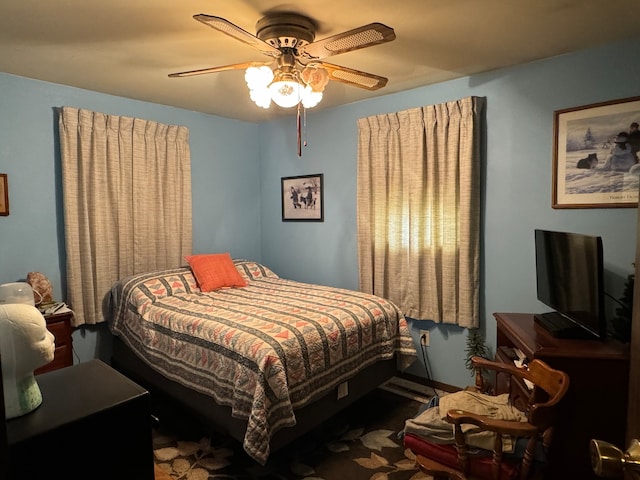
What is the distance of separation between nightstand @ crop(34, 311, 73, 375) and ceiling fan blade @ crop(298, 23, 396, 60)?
2.39 metres

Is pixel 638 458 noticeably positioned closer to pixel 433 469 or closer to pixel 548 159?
pixel 433 469

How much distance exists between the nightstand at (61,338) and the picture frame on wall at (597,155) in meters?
3.39

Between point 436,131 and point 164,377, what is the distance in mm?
2626

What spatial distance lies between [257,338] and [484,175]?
200 cm

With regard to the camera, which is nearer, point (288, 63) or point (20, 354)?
point (20, 354)

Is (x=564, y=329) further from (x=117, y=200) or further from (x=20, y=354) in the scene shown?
(x=117, y=200)

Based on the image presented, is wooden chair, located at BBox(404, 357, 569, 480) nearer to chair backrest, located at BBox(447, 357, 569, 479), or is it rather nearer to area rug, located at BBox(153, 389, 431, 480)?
chair backrest, located at BBox(447, 357, 569, 479)

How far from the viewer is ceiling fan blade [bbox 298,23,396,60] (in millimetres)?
1564

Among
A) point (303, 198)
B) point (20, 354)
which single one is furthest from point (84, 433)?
point (303, 198)

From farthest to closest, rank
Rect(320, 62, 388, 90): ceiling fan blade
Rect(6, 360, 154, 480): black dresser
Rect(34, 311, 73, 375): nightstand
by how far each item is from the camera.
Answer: Rect(34, 311, 73, 375): nightstand
Rect(320, 62, 388, 90): ceiling fan blade
Rect(6, 360, 154, 480): black dresser

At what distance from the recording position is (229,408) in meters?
2.12

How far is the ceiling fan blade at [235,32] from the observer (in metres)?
1.52

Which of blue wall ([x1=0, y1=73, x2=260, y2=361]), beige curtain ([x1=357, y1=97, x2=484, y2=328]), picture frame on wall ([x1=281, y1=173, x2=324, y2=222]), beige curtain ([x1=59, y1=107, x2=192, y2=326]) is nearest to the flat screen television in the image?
beige curtain ([x1=357, y1=97, x2=484, y2=328])

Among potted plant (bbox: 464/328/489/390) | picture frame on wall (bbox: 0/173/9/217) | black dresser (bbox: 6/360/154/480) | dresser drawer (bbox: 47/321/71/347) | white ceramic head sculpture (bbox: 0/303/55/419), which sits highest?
picture frame on wall (bbox: 0/173/9/217)
